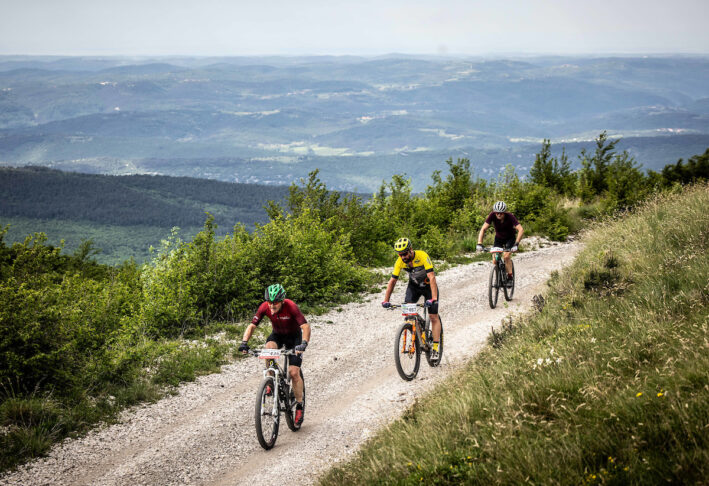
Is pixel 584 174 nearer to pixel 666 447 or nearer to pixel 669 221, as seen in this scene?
pixel 669 221

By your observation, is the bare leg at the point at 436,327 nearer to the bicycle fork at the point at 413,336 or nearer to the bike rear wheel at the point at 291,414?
the bicycle fork at the point at 413,336

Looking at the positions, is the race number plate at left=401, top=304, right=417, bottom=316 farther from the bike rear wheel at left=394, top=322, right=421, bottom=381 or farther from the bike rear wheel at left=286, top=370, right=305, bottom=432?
the bike rear wheel at left=286, top=370, right=305, bottom=432

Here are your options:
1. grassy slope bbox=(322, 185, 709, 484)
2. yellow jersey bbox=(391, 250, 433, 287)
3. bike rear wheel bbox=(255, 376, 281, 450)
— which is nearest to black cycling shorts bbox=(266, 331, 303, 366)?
bike rear wheel bbox=(255, 376, 281, 450)

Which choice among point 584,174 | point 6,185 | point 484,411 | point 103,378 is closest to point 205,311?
point 103,378

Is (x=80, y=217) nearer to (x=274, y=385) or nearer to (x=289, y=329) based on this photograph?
(x=289, y=329)

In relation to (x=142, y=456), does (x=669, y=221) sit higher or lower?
higher

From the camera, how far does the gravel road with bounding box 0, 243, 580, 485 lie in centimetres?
730

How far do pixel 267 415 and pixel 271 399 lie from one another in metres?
0.25

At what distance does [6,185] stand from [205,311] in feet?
683

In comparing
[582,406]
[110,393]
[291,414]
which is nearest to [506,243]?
[291,414]

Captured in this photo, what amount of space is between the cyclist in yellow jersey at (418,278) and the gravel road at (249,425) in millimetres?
1023

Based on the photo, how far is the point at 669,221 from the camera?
12430 mm

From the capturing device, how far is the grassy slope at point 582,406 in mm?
4441

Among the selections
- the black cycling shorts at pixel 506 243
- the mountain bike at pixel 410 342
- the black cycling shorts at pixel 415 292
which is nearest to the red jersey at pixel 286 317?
the mountain bike at pixel 410 342
